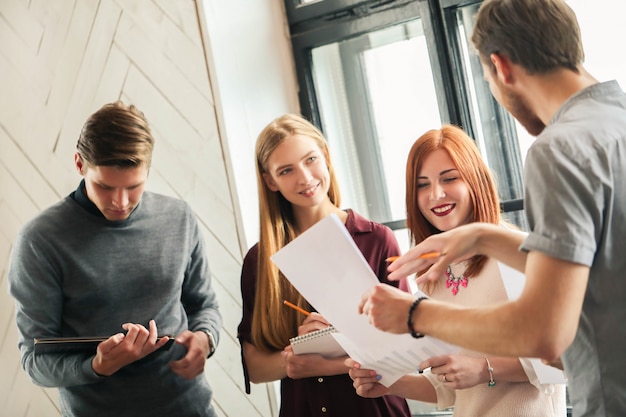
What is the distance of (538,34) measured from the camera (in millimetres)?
1296

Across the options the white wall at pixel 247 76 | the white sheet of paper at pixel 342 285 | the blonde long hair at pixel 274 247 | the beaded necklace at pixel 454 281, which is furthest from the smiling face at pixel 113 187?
the beaded necklace at pixel 454 281

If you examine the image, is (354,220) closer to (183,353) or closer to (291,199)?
(291,199)

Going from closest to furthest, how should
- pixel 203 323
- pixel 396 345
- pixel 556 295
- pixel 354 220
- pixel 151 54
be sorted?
pixel 556 295 < pixel 396 345 < pixel 354 220 < pixel 203 323 < pixel 151 54

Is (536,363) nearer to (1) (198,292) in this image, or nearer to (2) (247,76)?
(1) (198,292)

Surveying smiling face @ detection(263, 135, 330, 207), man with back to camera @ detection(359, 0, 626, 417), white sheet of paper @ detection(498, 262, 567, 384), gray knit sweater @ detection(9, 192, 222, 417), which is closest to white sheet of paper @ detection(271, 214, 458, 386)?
man with back to camera @ detection(359, 0, 626, 417)

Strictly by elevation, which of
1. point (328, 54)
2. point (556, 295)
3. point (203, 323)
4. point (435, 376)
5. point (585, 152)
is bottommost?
point (435, 376)

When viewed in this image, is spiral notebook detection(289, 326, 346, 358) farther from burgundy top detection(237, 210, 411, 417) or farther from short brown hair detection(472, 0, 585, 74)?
short brown hair detection(472, 0, 585, 74)

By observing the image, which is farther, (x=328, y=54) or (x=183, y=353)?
(x=328, y=54)

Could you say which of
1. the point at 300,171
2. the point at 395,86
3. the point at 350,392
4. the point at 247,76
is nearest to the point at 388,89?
the point at 395,86

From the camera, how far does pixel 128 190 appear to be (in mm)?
2326

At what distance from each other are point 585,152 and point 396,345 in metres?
0.65

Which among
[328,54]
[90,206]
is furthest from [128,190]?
[328,54]

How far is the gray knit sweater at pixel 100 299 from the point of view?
2.26 meters

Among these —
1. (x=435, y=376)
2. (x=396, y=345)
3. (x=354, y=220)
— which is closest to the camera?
(x=396, y=345)
